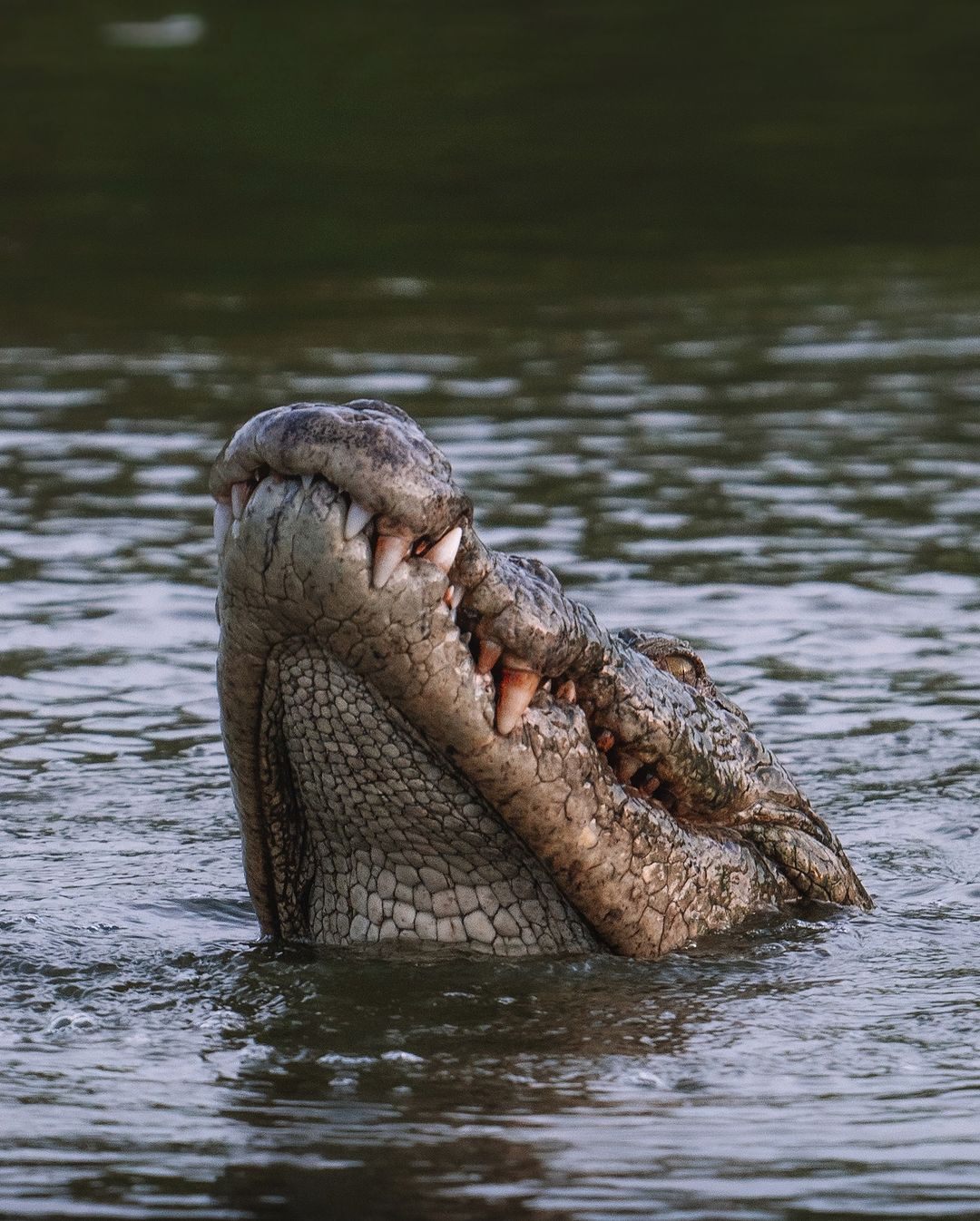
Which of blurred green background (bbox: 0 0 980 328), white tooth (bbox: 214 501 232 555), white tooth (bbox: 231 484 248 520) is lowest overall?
white tooth (bbox: 214 501 232 555)

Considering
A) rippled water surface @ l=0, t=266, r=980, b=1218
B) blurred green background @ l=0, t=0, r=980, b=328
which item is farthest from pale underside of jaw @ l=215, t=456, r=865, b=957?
blurred green background @ l=0, t=0, r=980, b=328

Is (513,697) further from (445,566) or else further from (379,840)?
(379,840)

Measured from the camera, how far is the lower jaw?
191 inches

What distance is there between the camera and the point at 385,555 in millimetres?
4512

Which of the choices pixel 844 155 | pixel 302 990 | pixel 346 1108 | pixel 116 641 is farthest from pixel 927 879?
pixel 844 155

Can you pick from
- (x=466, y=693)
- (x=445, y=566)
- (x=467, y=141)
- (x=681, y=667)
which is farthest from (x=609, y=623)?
(x=467, y=141)

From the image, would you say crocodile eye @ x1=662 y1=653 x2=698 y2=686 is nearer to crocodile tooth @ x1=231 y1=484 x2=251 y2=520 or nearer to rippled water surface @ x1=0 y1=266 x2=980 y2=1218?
rippled water surface @ x1=0 y1=266 x2=980 y2=1218

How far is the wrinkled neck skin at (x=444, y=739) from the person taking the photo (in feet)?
14.7

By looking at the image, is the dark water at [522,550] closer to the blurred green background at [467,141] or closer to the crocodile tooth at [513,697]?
the blurred green background at [467,141]

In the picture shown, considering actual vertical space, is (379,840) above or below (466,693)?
below

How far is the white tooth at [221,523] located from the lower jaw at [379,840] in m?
0.25

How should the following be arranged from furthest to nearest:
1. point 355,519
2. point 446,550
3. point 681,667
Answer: point 681,667 → point 446,550 → point 355,519

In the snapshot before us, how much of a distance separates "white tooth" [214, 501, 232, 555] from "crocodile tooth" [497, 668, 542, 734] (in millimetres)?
646

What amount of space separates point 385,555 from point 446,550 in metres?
0.13
